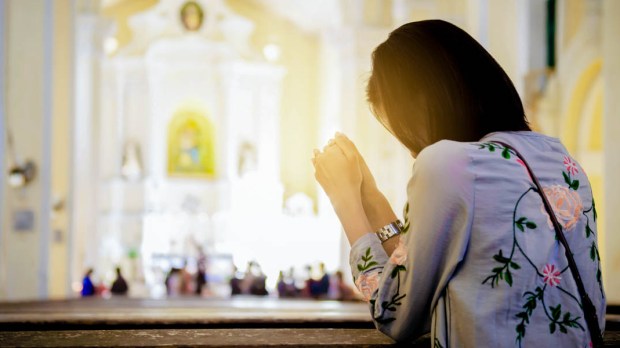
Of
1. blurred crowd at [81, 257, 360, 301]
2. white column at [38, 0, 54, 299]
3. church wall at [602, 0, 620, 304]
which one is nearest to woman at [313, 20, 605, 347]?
church wall at [602, 0, 620, 304]

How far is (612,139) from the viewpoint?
6.48 metres

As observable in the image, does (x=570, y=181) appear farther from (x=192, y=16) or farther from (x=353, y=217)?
(x=192, y=16)

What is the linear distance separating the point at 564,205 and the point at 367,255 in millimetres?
424

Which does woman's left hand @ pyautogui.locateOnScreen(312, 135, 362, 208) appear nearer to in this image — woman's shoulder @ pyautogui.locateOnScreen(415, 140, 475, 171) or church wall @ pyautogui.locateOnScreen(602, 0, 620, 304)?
woman's shoulder @ pyautogui.locateOnScreen(415, 140, 475, 171)

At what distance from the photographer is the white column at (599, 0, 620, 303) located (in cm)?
640

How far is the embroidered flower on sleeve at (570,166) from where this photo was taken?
177cm

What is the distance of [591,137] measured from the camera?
41.5 feet


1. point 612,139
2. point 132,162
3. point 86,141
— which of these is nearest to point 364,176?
point 612,139

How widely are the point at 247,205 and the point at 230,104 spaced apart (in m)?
2.71

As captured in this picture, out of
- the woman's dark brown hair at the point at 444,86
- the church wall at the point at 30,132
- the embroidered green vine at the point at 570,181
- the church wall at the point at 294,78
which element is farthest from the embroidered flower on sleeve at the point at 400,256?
the church wall at the point at 294,78

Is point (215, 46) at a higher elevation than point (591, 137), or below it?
higher

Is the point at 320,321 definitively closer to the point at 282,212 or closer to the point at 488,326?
the point at 488,326

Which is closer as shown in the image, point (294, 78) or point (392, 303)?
point (392, 303)

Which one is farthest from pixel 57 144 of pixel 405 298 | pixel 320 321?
pixel 405 298
